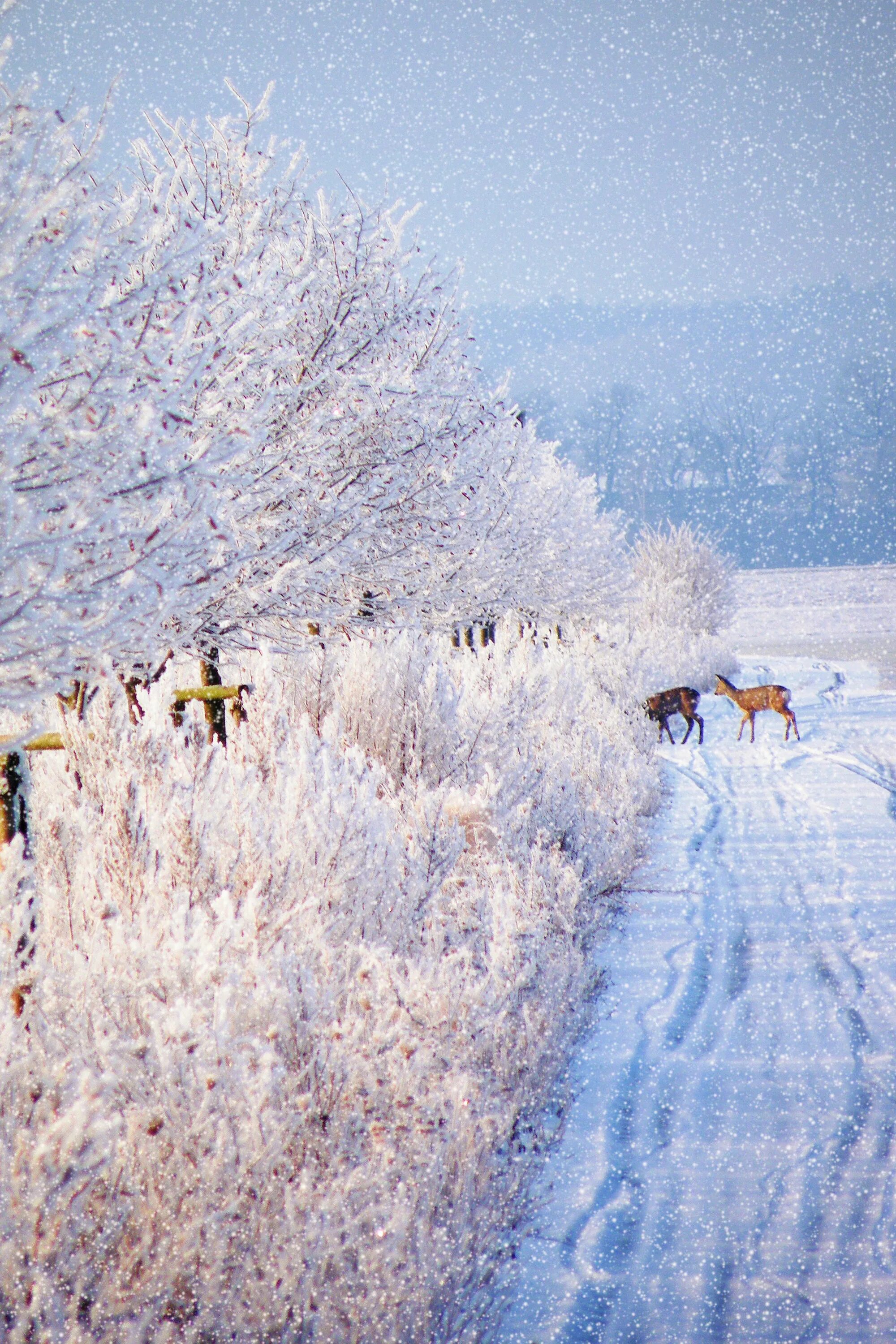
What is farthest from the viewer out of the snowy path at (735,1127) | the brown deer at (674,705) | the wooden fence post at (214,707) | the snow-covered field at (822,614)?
the snow-covered field at (822,614)

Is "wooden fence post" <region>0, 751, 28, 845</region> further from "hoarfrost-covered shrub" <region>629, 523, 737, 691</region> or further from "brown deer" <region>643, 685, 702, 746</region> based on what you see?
Result: "hoarfrost-covered shrub" <region>629, 523, 737, 691</region>

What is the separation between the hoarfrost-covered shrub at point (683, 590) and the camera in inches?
1267

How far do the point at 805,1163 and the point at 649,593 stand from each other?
34.5 m

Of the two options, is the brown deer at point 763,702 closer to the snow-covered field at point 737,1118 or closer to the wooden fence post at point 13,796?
the snow-covered field at point 737,1118

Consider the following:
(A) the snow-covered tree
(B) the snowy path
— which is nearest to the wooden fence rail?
(A) the snow-covered tree

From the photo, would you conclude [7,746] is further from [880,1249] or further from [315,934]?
[880,1249]

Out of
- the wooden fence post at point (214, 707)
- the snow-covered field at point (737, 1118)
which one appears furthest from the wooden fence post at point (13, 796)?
the wooden fence post at point (214, 707)

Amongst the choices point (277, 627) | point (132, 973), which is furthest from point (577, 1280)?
point (277, 627)

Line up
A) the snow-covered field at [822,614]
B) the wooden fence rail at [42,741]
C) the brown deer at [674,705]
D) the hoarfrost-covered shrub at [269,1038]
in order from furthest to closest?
the snow-covered field at [822,614] → the brown deer at [674,705] → the wooden fence rail at [42,741] → the hoarfrost-covered shrub at [269,1038]

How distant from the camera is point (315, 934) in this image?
3006mm

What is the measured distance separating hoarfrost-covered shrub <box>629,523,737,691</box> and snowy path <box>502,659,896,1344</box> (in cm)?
2349

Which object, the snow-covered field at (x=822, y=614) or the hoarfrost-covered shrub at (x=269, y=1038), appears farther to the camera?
the snow-covered field at (x=822, y=614)

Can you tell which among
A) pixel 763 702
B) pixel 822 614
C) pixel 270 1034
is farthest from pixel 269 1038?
pixel 822 614

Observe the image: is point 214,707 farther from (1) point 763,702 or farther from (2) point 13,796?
(1) point 763,702
